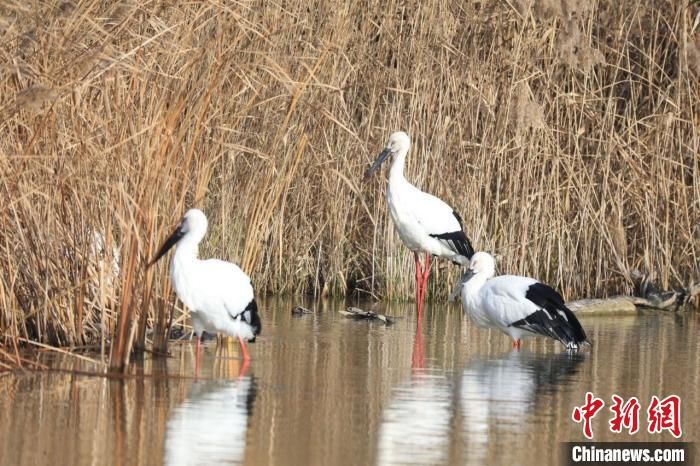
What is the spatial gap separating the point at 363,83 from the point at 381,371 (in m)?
4.77

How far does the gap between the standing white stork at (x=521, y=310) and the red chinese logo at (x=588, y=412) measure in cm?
189

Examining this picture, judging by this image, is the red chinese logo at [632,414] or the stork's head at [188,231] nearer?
the red chinese logo at [632,414]

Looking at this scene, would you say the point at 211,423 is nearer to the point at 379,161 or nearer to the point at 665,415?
the point at 665,415

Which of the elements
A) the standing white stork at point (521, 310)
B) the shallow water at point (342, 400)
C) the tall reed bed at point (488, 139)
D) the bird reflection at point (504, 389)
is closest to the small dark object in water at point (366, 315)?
the shallow water at point (342, 400)

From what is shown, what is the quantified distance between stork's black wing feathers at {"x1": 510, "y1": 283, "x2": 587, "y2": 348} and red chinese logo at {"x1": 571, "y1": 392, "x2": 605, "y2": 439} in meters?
1.87

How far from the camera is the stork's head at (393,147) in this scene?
1278cm

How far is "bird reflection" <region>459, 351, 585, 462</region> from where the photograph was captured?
746cm

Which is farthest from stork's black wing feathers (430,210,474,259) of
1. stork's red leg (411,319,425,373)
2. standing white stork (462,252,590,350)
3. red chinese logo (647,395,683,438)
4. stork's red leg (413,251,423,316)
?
red chinese logo (647,395,683,438)

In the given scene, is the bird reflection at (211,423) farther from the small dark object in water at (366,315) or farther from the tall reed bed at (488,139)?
the small dark object in water at (366,315)

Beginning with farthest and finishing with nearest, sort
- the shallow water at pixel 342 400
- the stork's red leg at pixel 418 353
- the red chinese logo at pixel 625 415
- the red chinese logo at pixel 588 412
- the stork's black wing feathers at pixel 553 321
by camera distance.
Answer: the stork's black wing feathers at pixel 553 321, the stork's red leg at pixel 418 353, the red chinese logo at pixel 625 415, the red chinese logo at pixel 588 412, the shallow water at pixel 342 400

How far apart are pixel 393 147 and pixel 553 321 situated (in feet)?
9.78

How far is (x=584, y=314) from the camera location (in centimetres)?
1311

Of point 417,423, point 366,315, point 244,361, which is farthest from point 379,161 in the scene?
point 417,423

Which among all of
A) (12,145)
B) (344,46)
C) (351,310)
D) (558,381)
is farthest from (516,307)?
(12,145)
